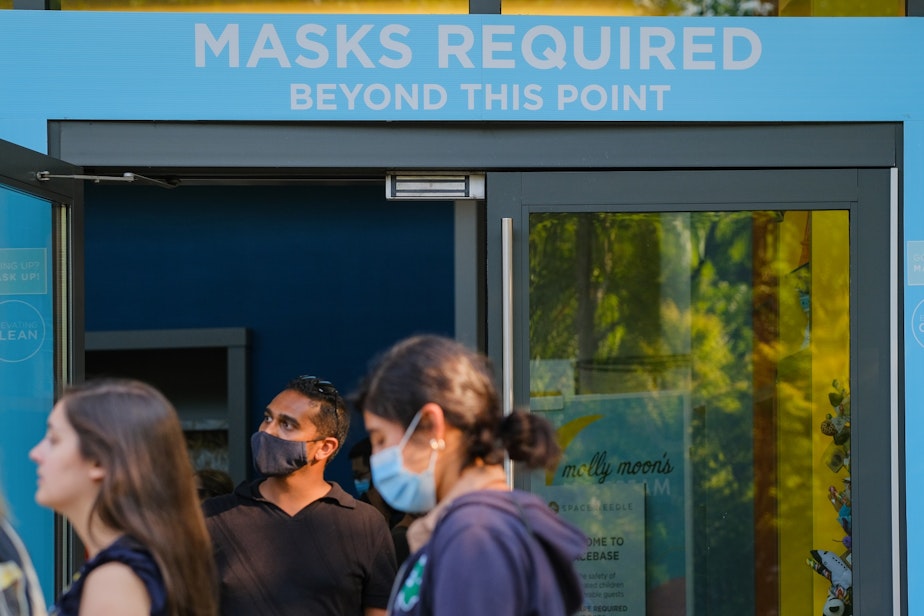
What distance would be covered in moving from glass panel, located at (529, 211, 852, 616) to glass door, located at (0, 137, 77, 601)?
166cm

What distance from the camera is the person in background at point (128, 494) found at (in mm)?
2188

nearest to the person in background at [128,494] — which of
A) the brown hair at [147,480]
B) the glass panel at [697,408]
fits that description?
the brown hair at [147,480]

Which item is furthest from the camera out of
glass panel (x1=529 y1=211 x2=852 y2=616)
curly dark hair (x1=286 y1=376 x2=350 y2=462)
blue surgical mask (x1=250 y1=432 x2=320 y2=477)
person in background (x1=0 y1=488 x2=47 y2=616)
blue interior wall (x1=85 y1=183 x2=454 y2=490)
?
blue interior wall (x1=85 y1=183 x2=454 y2=490)

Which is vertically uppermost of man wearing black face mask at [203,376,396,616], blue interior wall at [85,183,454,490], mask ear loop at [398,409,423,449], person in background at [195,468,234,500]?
blue interior wall at [85,183,454,490]

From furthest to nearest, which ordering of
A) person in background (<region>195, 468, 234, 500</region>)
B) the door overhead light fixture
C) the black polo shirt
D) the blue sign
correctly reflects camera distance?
person in background (<region>195, 468, 234, 500</region>)
the door overhead light fixture
the blue sign
the black polo shirt

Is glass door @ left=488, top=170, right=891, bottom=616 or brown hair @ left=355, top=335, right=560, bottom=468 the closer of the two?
brown hair @ left=355, top=335, right=560, bottom=468

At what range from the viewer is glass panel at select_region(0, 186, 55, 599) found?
13.0ft

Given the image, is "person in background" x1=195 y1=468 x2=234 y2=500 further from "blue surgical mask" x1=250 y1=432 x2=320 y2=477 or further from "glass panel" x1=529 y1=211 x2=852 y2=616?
"blue surgical mask" x1=250 y1=432 x2=320 y2=477

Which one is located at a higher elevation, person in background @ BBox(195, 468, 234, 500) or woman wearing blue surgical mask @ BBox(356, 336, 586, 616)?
woman wearing blue surgical mask @ BBox(356, 336, 586, 616)

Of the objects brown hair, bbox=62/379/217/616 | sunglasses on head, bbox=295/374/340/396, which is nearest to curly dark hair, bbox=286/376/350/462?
sunglasses on head, bbox=295/374/340/396

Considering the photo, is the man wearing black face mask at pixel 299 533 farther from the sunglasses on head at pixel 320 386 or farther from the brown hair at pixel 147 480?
the brown hair at pixel 147 480

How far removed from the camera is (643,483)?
4.95m

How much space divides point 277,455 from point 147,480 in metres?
1.53

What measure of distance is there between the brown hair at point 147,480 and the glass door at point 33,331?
1788 mm
